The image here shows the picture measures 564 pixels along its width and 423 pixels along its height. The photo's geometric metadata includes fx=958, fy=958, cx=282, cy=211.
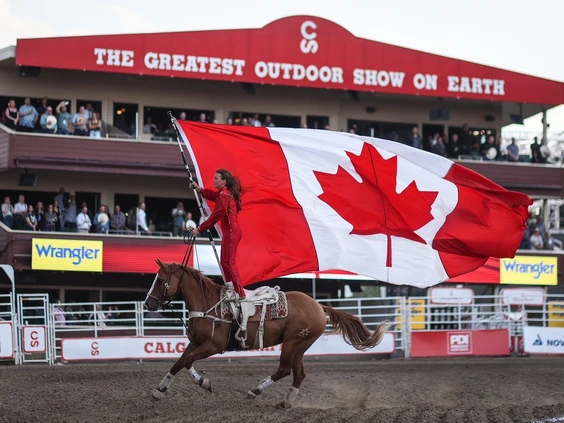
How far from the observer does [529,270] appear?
35031mm

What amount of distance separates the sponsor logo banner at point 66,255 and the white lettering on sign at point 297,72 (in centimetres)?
861

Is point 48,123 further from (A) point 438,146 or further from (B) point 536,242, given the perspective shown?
(B) point 536,242

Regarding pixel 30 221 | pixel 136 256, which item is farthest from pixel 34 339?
pixel 136 256

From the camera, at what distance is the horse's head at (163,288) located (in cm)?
1362

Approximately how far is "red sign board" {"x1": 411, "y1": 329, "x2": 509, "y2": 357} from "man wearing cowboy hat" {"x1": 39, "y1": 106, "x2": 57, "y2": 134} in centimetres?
1345

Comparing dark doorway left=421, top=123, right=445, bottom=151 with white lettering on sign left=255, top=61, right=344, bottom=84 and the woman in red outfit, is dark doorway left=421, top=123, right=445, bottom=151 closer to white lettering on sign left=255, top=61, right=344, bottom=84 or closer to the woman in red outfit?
white lettering on sign left=255, top=61, right=344, bottom=84

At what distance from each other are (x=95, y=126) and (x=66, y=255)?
4.51 m

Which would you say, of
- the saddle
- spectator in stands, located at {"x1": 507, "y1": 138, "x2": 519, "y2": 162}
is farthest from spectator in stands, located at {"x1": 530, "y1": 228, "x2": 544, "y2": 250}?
the saddle

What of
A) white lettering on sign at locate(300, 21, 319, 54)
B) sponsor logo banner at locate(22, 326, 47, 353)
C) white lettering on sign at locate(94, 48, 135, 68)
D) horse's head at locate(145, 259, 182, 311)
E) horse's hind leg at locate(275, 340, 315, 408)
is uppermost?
white lettering on sign at locate(300, 21, 319, 54)

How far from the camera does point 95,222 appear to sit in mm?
31297

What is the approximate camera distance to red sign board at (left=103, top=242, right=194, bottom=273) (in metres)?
31.0

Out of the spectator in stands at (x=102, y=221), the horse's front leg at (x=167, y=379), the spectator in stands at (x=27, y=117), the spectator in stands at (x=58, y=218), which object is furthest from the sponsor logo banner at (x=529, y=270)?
the horse's front leg at (x=167, y=379)

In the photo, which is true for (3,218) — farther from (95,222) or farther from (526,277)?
(526,277)

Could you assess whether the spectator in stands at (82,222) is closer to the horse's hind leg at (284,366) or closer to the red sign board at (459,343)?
the red sign board at (459,343)
